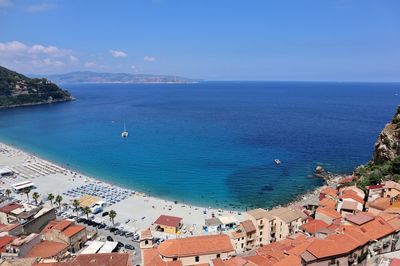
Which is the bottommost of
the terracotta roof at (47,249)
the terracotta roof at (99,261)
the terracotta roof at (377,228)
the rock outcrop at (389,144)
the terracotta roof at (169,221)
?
the terracotta roof at (169,221)

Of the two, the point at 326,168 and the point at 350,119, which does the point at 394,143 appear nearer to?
the point at 326,168

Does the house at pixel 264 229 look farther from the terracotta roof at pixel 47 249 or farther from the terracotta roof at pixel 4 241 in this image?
the terracotta roof at pixel 4 241

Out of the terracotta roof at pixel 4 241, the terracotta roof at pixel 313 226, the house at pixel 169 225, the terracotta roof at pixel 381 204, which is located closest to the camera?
the terracotta roof at pixel 4 241

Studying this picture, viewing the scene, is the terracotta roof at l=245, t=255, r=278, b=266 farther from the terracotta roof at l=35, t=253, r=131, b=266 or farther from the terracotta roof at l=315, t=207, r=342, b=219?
the terracotta roof at l=315, t=207, r=342, b=219

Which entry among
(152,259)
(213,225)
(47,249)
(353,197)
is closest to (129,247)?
(47,249)

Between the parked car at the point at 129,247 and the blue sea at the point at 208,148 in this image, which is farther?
the blue sea at the point at 208,148

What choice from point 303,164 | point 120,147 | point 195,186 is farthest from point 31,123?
point 303,164

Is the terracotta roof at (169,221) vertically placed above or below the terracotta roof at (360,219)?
below

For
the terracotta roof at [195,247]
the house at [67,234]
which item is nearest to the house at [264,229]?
the terracotta roof at [195,247]

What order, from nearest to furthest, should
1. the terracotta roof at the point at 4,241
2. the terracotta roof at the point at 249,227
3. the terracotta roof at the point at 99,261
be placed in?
the terracotta roof at the point at 99,261 < the terracotta roof at the point at 4,241 < the terracotta roof at the point at 249,227
